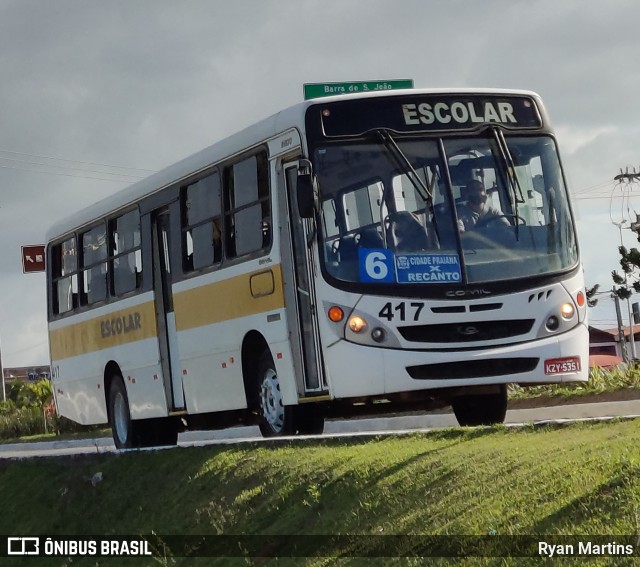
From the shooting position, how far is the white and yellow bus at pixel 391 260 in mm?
14656

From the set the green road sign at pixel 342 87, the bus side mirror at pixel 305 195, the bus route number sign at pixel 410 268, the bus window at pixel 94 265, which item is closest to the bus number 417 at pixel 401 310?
the bus route number sign at pixel 410 268

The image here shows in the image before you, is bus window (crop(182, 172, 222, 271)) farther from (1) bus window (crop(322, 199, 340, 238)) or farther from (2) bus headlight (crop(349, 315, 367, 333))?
(2) bus headlight (crop(349, 315, 367, 333))

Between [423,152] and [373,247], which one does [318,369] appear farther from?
[423,152]

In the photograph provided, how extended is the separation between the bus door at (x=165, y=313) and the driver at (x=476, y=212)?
5039mm

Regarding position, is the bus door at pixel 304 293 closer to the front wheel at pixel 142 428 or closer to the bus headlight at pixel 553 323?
the bus headlight at pixel 553 323

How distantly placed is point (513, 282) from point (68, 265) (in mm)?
9790

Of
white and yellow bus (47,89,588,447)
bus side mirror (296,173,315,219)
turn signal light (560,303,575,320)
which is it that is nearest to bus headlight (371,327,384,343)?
white and yellow bus (47,89,588,447)

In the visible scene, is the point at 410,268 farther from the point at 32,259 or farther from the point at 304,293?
the point at 32,259

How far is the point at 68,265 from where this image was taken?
22.8m

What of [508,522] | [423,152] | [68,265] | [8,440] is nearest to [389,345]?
[423,152]

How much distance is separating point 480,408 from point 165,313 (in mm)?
4503

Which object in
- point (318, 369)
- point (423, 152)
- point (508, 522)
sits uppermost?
point (423, 152)

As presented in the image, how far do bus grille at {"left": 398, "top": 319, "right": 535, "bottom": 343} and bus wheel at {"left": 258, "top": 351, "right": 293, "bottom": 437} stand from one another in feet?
6.39

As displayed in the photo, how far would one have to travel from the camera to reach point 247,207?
1655cm
